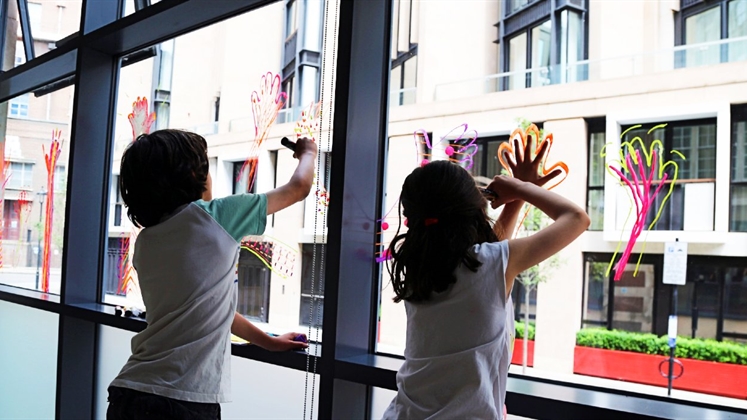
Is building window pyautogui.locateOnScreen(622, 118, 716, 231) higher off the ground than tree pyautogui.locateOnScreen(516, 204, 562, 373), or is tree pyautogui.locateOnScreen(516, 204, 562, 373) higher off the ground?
building window pyautogui.locateOnScreen(622, 118, 716, 231)

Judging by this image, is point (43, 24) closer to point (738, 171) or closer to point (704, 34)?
→ point (704, 34)

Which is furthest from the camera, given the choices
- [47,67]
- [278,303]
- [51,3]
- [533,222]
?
[51,3]

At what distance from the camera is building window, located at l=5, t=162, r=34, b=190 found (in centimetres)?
386

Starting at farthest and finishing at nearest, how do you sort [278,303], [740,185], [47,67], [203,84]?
1. [47,67]
2. [203,84]
3. [278,303]
4. [740,185]

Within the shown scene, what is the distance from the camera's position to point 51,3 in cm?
396

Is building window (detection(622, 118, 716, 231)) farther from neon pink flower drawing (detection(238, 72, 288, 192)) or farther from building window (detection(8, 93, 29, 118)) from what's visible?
building window (detection(8, 93, 29, 118))

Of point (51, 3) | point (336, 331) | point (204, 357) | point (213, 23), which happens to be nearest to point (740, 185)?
point (336, 331)

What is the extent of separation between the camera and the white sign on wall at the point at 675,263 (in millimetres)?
1549

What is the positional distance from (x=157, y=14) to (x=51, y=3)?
1.75m

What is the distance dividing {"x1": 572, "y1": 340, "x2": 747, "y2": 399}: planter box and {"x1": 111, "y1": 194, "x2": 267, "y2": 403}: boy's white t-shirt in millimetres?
867

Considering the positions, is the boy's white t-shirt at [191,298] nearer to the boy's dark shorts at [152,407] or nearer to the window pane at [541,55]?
the boy's dark shorts at [152,407]

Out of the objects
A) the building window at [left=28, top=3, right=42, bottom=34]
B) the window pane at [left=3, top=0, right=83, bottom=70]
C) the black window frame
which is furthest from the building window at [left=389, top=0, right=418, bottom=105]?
the building window at [left=28, top=3, right=42, bottom=34]

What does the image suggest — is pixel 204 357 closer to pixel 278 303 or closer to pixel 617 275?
pixel 278 303

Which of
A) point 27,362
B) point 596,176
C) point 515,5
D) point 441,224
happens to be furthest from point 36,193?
point 596,176
